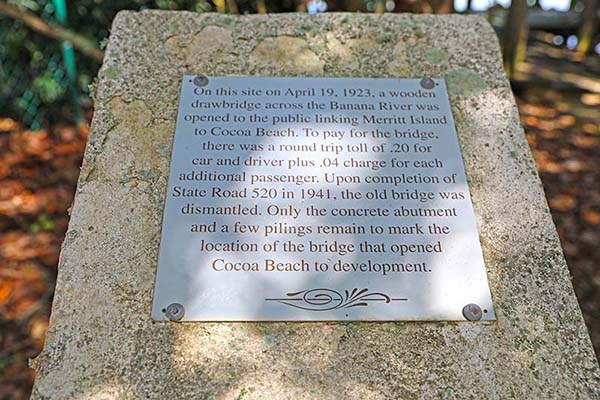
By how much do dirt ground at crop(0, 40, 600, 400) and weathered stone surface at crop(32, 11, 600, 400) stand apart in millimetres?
Answer: 1270

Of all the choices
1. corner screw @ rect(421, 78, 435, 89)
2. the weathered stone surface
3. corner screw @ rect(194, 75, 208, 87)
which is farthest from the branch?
corner screw @ rect(421, 78, 435, 89)

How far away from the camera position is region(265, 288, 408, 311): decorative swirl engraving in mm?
1540

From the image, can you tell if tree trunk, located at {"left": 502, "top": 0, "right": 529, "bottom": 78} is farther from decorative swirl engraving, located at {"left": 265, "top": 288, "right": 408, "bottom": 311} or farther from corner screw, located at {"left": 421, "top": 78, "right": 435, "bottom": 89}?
decorative swirl engraving, located at {"left": 265, "top": 288, "right": 408, "bottom": 311}

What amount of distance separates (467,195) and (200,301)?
0.72 meters

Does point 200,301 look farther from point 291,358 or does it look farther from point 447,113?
point 447,113

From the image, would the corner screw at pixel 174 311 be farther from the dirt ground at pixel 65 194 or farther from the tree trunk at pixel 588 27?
the tree trunk at pixel 588 27

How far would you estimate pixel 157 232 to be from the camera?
1658 mm

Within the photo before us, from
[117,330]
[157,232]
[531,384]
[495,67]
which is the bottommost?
[531,384]

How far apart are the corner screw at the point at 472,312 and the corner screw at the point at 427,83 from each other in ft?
2.22

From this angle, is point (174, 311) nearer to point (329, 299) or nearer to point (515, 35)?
point (329, 299)

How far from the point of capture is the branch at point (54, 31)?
327 cm

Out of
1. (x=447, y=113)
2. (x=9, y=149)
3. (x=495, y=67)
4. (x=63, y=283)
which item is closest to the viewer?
(x=63, y=283)

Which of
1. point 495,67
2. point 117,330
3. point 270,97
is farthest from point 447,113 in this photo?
point 117,330

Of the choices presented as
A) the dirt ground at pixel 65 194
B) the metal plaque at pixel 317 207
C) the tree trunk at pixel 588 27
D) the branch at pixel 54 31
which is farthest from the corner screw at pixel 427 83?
the tree trunk at pixel 588 27
